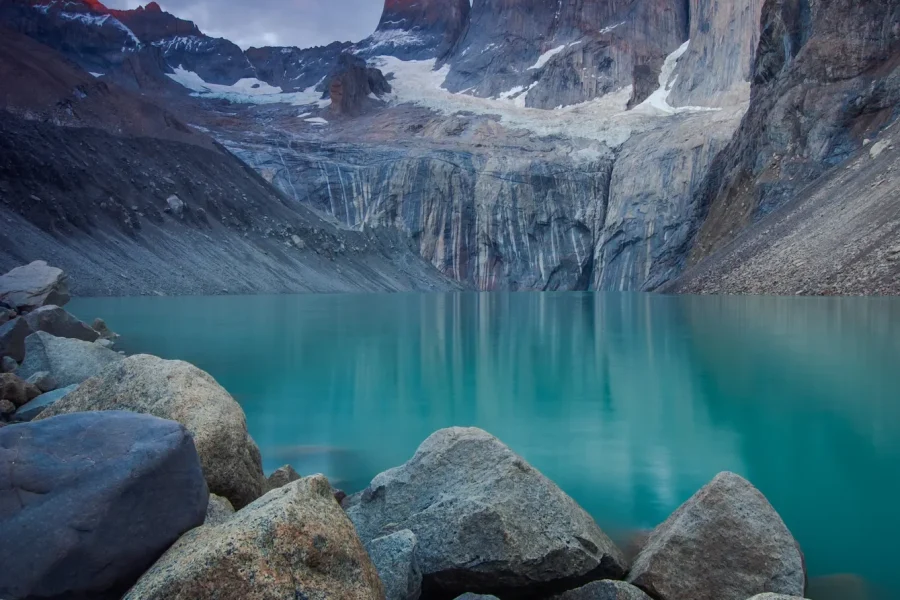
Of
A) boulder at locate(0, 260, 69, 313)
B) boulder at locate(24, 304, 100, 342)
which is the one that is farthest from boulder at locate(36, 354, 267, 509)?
boulder at locate(0, 260, 69, 313)

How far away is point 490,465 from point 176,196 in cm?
4582

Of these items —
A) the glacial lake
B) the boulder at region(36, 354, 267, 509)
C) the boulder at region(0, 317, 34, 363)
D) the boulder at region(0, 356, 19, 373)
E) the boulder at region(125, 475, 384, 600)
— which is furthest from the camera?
the boulder at region(0, 317, 34, 363)

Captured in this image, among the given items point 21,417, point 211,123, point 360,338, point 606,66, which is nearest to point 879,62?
point 360,338

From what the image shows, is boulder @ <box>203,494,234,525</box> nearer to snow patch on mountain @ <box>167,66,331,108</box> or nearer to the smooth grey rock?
the smooth grey rock

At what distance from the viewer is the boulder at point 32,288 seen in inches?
661

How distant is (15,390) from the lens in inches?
289

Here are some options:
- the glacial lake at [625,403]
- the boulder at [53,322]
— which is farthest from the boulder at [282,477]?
the boulder at [53,322]

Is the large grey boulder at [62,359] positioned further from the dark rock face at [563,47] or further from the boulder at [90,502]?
the dark rock face at [563,47]

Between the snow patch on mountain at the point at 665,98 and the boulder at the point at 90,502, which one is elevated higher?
the snow patch on mountain at the point at 665,98

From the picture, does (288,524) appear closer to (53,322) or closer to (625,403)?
(625,403)

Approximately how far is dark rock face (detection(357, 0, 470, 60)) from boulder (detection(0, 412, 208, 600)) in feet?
430

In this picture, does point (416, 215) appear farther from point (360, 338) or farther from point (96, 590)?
point (96, 590)

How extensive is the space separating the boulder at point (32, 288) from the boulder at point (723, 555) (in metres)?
16.7

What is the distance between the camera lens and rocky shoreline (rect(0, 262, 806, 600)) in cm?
276
